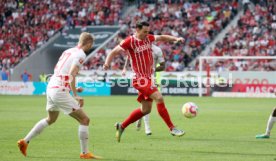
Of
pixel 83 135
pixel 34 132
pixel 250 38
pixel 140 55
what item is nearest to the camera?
pixel 83 135

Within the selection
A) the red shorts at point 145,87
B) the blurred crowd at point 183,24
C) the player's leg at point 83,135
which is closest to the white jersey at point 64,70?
the player's leg at point 83,135

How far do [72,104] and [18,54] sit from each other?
41056 millimetres

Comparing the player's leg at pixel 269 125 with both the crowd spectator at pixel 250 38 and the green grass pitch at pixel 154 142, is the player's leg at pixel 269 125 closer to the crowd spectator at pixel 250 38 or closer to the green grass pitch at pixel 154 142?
the green grass pitch at pixel 154 142

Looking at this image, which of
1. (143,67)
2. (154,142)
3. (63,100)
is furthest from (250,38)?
(63,100)

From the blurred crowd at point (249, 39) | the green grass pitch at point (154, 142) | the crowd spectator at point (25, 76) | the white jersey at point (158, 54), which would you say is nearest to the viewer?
the green grass pitch at point (154, 142)

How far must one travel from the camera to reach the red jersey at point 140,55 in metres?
14.1

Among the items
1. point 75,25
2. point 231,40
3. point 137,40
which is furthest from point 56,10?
point 137,40

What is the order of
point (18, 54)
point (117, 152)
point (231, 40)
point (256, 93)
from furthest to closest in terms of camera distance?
point (18, 54), point (231, 40), point (256, 93), point (117, 152)

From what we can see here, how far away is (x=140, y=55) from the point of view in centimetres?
1411

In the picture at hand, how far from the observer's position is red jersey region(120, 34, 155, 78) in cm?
1406

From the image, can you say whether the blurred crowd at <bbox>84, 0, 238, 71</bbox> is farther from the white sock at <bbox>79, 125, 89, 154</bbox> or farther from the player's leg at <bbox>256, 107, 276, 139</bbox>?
the white sock at <bbox>79, 125, 89, 154</bbox>

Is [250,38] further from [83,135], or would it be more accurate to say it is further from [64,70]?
[83,135]

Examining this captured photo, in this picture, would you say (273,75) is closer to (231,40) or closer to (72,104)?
(231,40)

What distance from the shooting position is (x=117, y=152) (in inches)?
480
